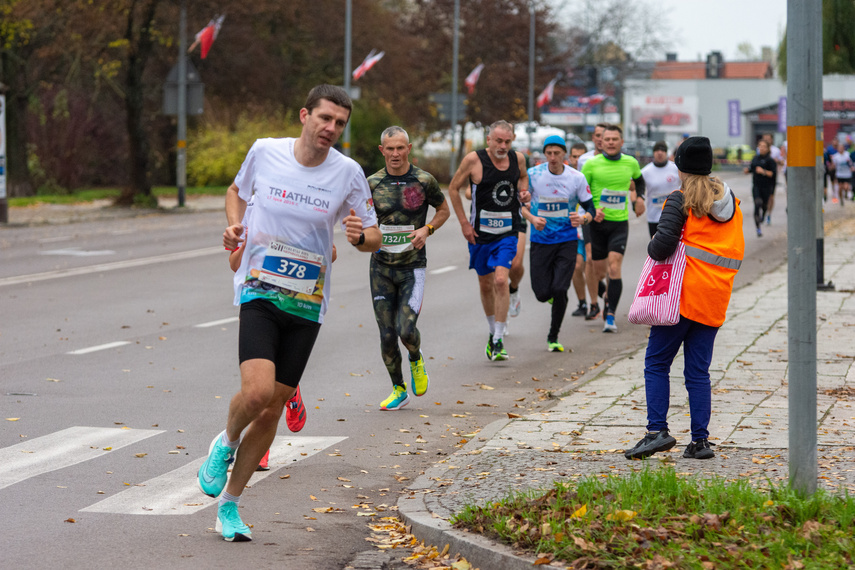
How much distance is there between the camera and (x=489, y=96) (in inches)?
2267

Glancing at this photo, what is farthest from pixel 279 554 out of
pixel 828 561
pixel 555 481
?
pixel 828 561

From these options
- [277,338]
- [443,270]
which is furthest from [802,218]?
[443,270]

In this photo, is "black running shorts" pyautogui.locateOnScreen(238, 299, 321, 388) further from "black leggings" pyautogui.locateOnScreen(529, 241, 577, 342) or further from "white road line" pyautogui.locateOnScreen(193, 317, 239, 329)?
"white road line" pyautogui.locateOnScreen(193, 317, 239, 329)

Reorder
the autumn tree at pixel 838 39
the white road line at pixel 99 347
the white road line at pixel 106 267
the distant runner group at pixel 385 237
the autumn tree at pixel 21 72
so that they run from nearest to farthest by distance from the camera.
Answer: the distant runner group at pixel 385 237
the white road line at pixel 99 347
the white road line at pixel 106 267
the autumn tree at pixel 21 72
the autumn tree at pixel 838 39

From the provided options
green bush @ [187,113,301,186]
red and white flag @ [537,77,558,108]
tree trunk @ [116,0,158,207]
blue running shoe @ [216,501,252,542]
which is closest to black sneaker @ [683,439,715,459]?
blue running shoe @ [216,501,252,542]

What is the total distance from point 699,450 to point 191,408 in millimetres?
3594

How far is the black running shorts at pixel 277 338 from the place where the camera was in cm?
519

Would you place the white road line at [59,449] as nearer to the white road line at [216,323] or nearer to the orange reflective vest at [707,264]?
the orange reflective vest at [707,264]

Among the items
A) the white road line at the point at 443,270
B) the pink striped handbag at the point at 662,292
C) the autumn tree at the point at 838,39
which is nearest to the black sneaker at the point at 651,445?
the pink striped handbag at the point at 662,292

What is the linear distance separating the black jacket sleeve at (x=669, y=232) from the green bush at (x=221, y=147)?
35.5 metres

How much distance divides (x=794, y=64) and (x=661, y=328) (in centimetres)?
190

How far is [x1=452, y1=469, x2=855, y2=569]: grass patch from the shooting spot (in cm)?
448

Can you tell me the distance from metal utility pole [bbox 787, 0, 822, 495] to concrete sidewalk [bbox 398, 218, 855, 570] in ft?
1.40

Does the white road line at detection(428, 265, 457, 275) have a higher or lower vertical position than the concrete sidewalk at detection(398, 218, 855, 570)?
higher
